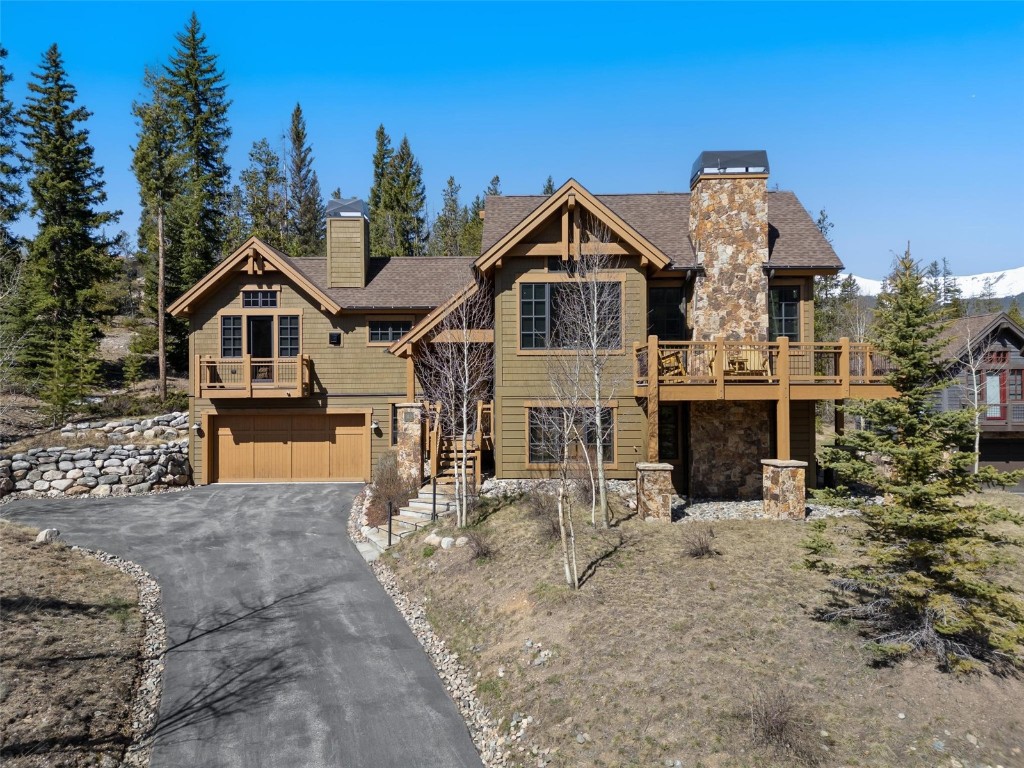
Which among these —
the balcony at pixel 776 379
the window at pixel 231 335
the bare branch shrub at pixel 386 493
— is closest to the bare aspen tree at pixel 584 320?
the balcony at pixel 776 379

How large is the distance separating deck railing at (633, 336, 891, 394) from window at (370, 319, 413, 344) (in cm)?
977

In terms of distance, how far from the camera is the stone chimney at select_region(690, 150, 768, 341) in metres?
16.8

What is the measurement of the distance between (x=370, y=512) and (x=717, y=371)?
959cm

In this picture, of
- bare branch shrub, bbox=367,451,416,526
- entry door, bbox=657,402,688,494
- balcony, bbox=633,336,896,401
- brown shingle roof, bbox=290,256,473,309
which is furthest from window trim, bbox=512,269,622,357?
brown shingle roof, bbox=290,256,473,309

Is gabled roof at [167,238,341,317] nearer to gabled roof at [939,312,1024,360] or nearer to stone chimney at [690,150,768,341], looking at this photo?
stone chimney at [690,150,768,341]

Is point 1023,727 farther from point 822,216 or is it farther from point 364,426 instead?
point 822,216

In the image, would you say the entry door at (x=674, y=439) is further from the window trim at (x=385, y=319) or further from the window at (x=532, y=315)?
the window trim at (x=385, y=319)

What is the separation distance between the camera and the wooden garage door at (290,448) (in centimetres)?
2269

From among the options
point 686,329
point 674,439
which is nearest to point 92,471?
point 674,439

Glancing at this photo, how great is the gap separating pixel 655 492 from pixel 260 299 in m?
15.7

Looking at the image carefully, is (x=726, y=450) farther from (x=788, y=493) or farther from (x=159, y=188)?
(x=159, y=188)

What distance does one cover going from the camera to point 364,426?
912 inches

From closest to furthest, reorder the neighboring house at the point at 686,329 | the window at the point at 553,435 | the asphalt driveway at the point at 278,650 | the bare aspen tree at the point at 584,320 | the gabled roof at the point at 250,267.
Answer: the asphalt driveway at the point at 278,650
the neighboring house at the point at 686,329
the bare aspen tree at the point at 584,320
the window at the point at 553,435
the gabled roof at the point at 250,267

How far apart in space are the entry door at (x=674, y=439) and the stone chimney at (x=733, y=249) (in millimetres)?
2056
